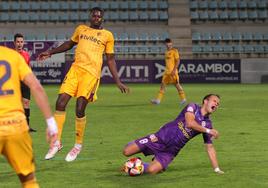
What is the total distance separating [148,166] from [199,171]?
0.71 meters

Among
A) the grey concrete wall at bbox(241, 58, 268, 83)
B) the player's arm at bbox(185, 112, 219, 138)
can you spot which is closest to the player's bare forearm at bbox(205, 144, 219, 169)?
the player's arm at bbox(185, 112, 219, 138)

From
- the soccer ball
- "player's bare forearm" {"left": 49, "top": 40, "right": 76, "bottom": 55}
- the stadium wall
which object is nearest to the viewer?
the soccer ball

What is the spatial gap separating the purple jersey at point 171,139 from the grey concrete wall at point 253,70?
27397 mm

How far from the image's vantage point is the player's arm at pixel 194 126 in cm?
798

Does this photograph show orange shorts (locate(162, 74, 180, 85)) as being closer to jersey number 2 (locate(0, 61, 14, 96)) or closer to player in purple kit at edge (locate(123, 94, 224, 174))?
player in purple kit at edge (locate(123, 94, 224, 174))

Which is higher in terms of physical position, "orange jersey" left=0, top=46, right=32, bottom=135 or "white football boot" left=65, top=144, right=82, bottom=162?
"orange jersey" left=0, top=46, right=32, bottom=135

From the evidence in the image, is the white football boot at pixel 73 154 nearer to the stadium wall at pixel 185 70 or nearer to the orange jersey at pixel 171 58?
the orange jersey at pixel 171 58

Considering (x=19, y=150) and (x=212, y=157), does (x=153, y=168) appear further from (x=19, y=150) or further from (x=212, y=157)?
(x=19, y=150)

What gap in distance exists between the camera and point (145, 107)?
763 inches

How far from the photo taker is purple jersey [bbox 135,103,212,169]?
8312 mm

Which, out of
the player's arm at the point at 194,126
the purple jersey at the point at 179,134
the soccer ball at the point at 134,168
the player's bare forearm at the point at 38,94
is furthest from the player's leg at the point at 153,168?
the player's bare forearm at the point at 38,94

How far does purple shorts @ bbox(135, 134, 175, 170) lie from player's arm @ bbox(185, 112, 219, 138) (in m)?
0.54

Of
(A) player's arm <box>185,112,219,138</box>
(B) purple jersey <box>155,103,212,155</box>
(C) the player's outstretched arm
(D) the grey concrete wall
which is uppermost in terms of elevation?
(C) the player's outstretched arm

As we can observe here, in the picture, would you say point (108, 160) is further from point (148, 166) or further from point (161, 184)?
Answer: point (161, 184)
